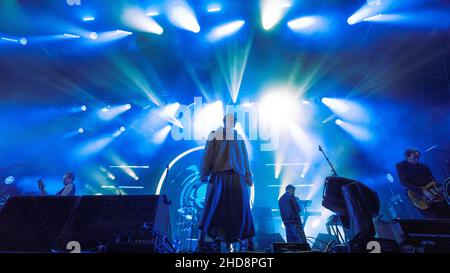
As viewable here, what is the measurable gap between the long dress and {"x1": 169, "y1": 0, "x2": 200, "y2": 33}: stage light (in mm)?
4881

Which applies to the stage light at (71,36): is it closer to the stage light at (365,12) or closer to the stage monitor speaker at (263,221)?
the stage monitor speaker at (263,221)

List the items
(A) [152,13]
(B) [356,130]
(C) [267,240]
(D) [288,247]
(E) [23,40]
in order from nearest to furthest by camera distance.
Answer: (D) [288,247] < (C) [267,240] < (A) [152,13] < (E) [23,40] < (B) [356,130]

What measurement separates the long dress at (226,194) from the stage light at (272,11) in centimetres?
504

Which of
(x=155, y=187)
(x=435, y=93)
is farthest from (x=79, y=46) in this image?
(x=435, y=93)

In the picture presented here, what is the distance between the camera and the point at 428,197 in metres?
4.68

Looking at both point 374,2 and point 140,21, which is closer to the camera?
point 374,2

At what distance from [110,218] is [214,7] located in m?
6.29

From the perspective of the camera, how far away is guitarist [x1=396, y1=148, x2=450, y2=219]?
4.52m

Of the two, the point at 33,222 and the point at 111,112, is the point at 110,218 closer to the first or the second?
the point at 33,222

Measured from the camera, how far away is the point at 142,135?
10.7 meters

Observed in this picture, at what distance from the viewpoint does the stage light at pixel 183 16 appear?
276 inches

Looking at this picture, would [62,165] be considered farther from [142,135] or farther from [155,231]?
[155,231]

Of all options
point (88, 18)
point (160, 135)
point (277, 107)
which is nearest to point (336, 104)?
point (277, 107)

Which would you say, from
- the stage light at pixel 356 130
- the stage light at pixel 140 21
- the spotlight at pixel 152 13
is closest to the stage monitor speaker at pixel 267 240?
the stage light at pixel 356 130
